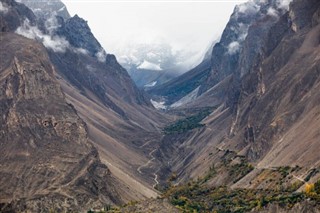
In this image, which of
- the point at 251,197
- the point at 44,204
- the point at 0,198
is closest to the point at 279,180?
the point at 251,197

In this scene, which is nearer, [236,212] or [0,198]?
[236,212]

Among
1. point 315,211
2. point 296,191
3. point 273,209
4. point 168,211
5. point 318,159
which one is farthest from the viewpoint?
point 168,211

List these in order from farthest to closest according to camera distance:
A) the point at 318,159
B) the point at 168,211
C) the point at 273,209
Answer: the point at 168,211, the point at 318,159, the point at 273,209

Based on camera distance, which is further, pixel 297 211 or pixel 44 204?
pixel 44 204

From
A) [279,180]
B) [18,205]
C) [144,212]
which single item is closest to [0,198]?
[18,205]

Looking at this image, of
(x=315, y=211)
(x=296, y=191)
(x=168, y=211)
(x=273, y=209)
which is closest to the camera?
(x=315, y=211)

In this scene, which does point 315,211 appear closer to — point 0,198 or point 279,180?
point 279,180

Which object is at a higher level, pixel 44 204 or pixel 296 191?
pixel 44 204

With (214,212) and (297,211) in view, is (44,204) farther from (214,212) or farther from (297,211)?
(297,211)

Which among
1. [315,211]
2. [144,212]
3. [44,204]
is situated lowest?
[315,211]
